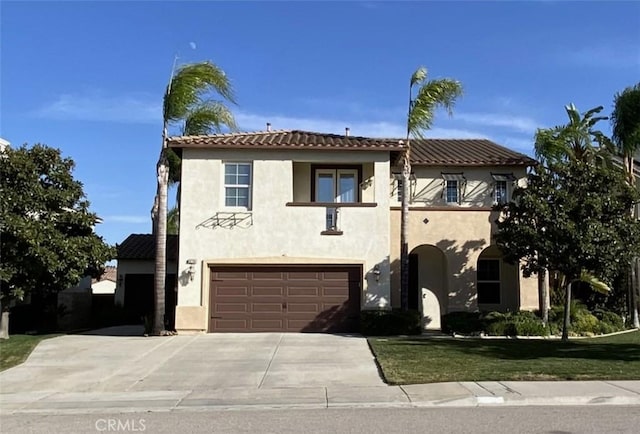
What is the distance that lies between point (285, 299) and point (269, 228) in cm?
231

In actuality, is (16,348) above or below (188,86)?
below

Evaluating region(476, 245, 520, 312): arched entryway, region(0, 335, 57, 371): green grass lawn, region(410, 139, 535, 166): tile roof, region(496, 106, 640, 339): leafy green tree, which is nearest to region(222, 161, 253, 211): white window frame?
region(410, 139, 535, 166): tile roof

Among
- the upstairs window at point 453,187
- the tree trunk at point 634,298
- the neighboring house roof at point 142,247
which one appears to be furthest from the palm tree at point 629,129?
the neighboring house roof at point 142,247

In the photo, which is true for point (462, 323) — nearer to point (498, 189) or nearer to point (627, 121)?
point (498, 189)

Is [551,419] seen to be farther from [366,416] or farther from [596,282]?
[596,282]

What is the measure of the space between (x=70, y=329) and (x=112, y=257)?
4.36 meters

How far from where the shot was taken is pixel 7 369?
46.4ft

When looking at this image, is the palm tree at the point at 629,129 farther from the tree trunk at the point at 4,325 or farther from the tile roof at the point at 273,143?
the tree trunk at the point at 4,325

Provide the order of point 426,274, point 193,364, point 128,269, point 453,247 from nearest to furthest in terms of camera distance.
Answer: point 193,364 < point 453,247 < point 426,274 < point 128,269

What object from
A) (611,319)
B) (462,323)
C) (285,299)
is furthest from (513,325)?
(285,299)

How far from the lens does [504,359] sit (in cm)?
1409

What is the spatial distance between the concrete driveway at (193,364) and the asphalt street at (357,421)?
94.6 inches

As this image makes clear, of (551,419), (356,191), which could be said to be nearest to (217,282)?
(356,191)

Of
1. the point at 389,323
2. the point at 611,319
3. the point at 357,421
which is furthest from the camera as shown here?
the point at 611,319
